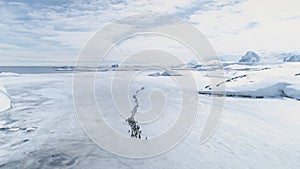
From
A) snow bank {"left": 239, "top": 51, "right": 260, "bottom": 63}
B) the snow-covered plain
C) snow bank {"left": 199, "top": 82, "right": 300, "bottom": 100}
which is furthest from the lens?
snow bank {"left": 239, "top": 51, "right": 260, "bottom": 63}

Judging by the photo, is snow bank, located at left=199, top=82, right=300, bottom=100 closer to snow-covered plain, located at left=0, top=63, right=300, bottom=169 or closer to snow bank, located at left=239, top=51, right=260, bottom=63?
snow-covered plain, located at left=0, top=63, right=300, bottom=169

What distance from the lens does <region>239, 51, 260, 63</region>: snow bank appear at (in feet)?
250

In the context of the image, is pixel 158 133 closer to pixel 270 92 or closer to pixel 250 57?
pixel 270 92

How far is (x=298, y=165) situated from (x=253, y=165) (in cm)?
113

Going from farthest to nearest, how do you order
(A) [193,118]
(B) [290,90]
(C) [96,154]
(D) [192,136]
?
1. (B) [290,90]
2. (A) [193,118]
3. (D) [192,136]
4. (C) [96,154]

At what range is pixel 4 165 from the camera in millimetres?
5219

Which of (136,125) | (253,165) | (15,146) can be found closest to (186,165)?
(253,165)

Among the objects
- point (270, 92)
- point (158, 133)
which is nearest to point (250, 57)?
point (270, 92)

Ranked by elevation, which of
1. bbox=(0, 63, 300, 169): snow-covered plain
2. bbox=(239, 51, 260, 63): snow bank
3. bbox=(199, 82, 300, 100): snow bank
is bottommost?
bbox=(0, 63, 300, 169): snow-covered plain

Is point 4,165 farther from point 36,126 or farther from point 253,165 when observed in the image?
point 253,165

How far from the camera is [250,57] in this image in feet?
254

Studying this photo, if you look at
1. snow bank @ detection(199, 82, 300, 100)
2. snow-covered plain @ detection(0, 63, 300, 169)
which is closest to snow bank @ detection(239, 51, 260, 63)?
snow bank @ detection(199, 82, 300, 100)

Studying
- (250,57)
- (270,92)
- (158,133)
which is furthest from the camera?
(250,57)

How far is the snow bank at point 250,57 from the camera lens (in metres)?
76.1
